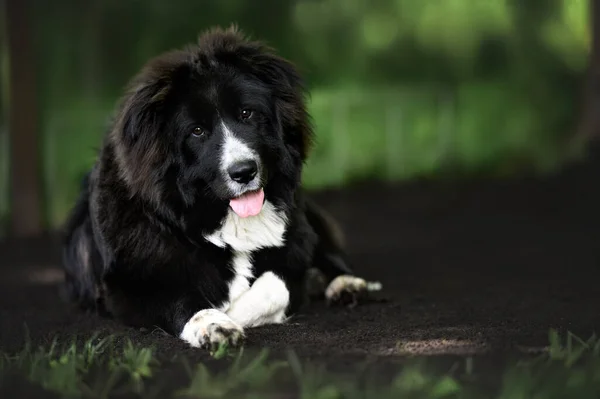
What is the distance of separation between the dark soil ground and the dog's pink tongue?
556mm

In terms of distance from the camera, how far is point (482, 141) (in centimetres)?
1106

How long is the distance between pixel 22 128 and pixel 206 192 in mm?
5422

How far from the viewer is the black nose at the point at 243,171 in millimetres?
3699

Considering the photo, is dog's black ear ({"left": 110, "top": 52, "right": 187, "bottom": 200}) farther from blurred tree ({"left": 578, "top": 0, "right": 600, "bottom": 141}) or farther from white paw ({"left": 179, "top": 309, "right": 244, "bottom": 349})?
blurred tree ({"left": 578, "top": 0, "right": 600, "bottom": 141})

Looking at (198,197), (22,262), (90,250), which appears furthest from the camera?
(22,262)

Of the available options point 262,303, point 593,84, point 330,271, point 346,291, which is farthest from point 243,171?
point 593,84

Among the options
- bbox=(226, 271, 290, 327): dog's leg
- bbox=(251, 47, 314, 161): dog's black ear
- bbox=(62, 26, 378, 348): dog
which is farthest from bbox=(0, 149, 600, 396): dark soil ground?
bbox=(251, 47, 314, 161): dog's black ear

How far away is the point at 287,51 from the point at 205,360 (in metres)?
7.59

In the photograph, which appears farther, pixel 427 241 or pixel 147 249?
pixel 427 241

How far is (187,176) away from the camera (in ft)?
12.7

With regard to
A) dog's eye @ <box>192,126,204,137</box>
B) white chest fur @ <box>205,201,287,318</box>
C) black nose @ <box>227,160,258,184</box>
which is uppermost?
dog's eye @ <box>192,126,204,137</box>

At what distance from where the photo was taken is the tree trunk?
8.55 m

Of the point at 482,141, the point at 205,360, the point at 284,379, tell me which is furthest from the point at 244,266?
the point at 482,141

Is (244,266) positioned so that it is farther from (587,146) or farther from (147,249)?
(587,146)
